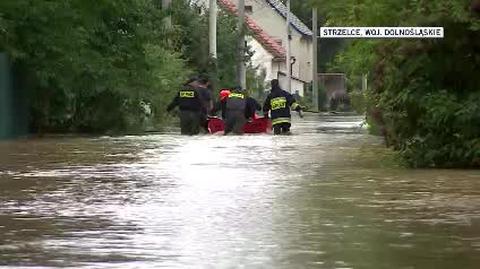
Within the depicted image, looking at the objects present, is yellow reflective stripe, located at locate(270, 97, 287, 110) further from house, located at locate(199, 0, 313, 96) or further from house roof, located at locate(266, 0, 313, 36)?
house roof, located at locate(266, 0, 313, 36)

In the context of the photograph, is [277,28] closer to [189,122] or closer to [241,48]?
[241,48]

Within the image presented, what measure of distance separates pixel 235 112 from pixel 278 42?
72386 mm

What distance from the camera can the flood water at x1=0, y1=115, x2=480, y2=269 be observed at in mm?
8586

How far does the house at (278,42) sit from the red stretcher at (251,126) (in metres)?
56.1

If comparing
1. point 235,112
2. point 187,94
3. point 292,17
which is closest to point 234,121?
point 235,112

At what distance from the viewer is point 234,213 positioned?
1116 cm

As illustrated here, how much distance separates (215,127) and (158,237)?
904 inches

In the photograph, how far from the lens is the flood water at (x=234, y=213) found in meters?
8.59

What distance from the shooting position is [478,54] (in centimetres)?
1656

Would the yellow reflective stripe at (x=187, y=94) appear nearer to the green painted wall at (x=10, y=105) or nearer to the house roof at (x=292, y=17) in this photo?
the green painted wall at (x=10, y=105)

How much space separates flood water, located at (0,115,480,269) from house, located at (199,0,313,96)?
7201cm

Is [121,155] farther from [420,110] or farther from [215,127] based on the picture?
[215,127]

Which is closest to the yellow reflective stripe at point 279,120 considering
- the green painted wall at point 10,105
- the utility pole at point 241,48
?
the green painted wall at point 10,105

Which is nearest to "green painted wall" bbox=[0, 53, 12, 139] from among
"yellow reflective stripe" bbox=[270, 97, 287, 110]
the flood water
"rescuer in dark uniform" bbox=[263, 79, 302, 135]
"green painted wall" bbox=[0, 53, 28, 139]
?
"green painted wall" bbox=[0, 53, 28, 139]
